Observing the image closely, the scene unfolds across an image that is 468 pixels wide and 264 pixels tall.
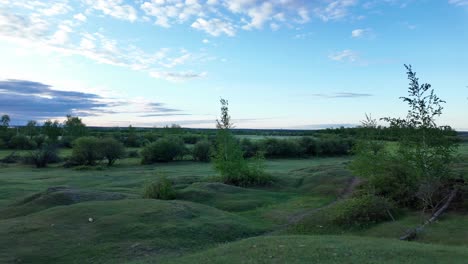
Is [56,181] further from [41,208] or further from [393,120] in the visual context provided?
[393,120]

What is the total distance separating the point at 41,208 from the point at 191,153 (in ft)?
215

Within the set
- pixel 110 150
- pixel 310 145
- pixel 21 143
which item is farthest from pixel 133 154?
pixel 310 145

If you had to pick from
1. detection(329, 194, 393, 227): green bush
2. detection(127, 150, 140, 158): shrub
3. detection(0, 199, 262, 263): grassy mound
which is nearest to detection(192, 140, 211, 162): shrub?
detection(127, 150, 140, 158): shrub

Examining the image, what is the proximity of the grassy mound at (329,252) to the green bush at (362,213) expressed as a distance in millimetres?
6687

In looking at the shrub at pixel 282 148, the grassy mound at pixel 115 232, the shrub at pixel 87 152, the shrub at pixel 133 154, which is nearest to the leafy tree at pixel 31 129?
the shrub at pixel 133 154

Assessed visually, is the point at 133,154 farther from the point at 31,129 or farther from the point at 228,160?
the point at 31,129

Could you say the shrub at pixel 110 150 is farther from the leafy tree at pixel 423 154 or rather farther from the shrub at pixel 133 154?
the leafy tree at pixel 423 154

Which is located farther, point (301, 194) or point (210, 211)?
point (301, 194)

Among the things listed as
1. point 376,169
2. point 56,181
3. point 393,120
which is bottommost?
point 56,181

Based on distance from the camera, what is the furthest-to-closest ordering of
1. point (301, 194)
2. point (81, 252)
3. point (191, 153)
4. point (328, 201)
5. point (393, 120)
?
point (191, 153), point (301, 194), point (328, 201), point (393, 120), point (81, 252)

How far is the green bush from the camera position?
2442 cm

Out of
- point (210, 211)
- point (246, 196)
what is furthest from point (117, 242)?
point (246, 196)

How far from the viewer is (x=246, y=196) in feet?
120

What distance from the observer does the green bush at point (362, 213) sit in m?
24.4
